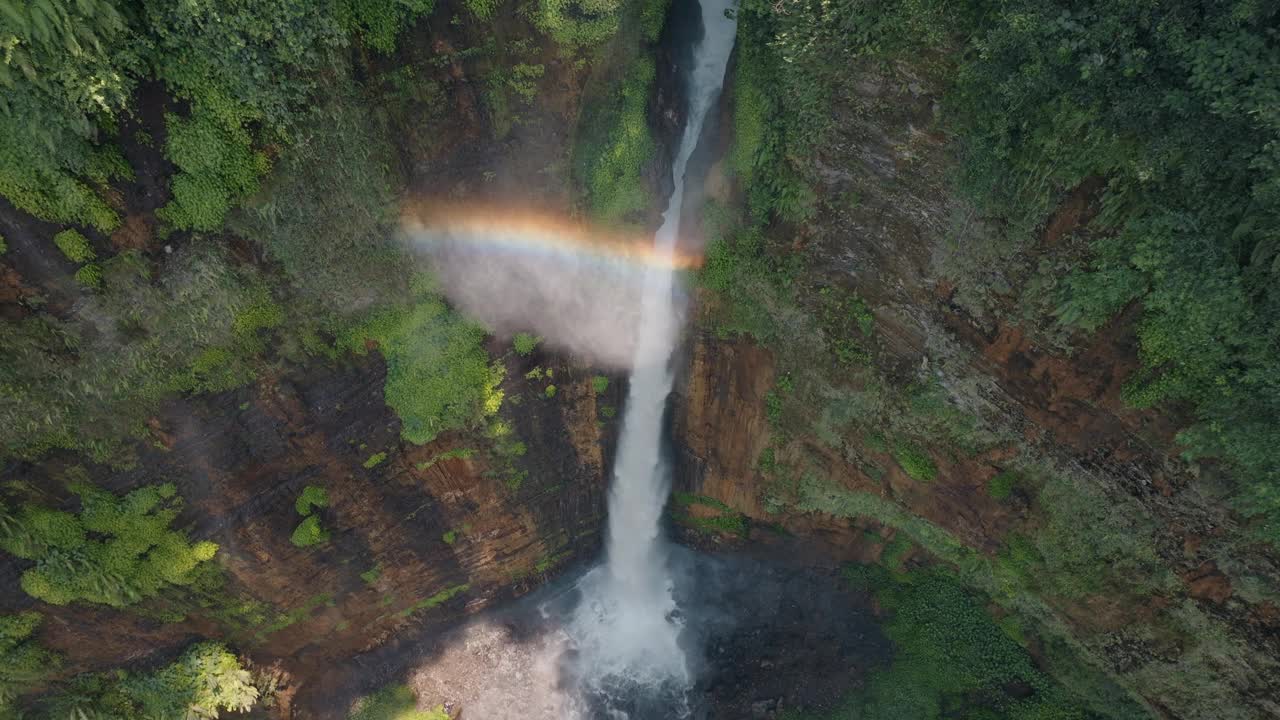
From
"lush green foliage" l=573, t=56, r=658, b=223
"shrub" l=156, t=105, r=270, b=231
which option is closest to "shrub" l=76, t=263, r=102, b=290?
"shrub" l=156, t=105, r=270, b=231

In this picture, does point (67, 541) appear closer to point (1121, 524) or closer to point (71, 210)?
point (71, 210)

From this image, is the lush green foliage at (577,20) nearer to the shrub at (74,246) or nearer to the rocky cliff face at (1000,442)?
the rocky cliff face at (1000,442)

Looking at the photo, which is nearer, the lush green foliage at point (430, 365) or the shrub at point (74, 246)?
the shrub at point (74, 246)

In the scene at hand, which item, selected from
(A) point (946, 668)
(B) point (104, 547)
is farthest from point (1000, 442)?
(B) point (104, 547)

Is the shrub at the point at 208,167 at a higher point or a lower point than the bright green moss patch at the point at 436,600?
higher

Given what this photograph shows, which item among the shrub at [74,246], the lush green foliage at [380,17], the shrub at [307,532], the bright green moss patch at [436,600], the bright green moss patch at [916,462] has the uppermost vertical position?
the lush green foliage at [380,17]

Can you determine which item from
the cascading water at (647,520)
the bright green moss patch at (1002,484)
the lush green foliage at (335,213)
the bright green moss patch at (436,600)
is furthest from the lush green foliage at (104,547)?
the bright green moss patch at (1002,484)
